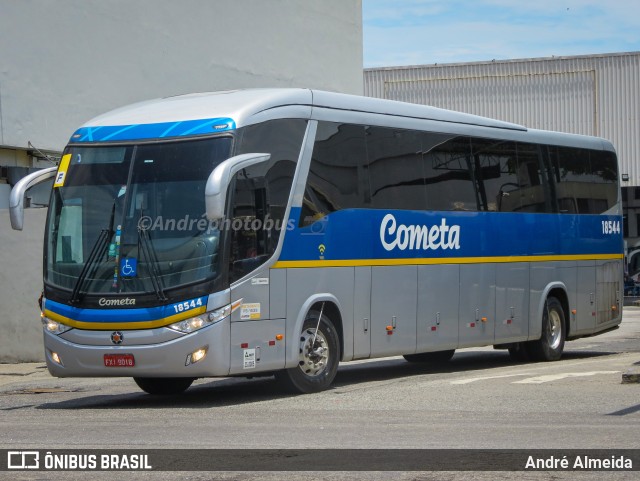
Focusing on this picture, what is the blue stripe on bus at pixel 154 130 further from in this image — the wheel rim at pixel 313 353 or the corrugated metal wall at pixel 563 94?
the corrugated metal wall at pixel 563 94

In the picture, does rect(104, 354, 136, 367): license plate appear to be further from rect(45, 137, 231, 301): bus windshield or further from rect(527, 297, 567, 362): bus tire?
rect(527, 297, 567, 362): bus tire

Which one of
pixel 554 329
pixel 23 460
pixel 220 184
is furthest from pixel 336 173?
pixel 554 329

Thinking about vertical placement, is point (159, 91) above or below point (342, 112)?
above

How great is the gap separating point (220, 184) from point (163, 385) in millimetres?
3834

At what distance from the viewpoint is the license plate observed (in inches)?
542

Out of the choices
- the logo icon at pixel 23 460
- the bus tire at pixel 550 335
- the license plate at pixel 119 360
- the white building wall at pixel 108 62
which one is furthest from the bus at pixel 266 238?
the white building wall at pixel 108 62

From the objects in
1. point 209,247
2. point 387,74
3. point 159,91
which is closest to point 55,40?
point 159,91

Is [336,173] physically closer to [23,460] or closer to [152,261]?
[152,261]

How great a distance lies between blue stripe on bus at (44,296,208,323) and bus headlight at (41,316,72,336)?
0.45 ft

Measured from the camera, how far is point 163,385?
15.9 metres

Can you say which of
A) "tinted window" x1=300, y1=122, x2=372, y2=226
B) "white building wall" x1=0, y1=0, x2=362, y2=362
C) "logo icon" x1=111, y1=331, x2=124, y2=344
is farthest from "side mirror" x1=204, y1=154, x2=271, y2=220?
"white building wall" x1=0, y1=0, x2=362, y2=362

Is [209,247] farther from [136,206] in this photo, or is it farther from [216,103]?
[216,103]

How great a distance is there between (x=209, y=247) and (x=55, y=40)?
11807 mm

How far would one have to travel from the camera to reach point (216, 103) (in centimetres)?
1471
